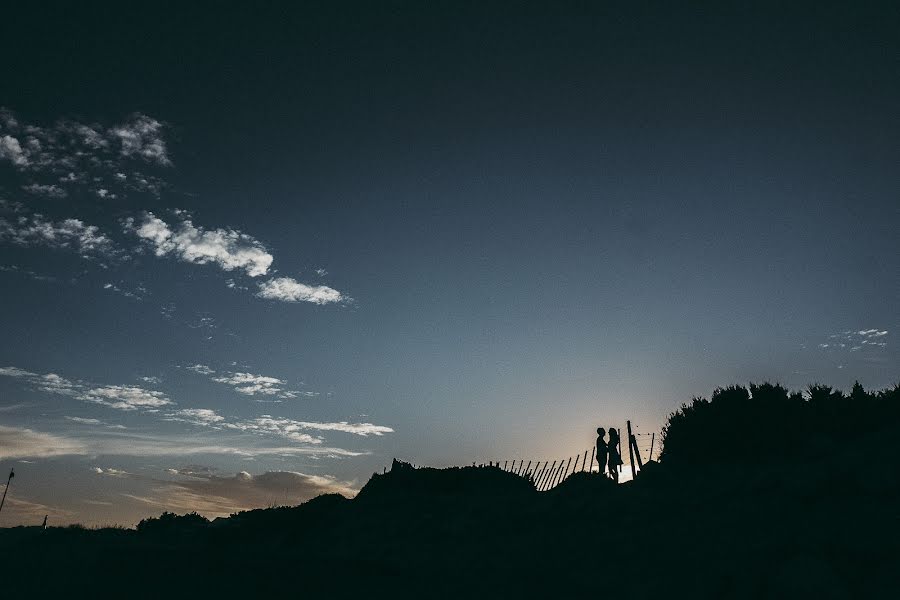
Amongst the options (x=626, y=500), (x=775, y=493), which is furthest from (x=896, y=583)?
(x=626, y=500)

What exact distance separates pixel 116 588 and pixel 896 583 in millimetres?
16005

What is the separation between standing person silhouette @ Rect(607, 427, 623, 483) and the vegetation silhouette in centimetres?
432

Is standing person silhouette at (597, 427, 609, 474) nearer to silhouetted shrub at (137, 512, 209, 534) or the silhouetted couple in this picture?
the silhouetted couple

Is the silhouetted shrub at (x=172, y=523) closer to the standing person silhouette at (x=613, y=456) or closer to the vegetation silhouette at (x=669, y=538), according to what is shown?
the vegetation silhouette at (x=669, y=538)

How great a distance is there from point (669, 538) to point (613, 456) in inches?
376

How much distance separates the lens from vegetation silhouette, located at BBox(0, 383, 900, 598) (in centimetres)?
946

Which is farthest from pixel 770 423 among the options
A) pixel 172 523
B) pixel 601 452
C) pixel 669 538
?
pixel 172 523

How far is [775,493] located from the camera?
11695mm

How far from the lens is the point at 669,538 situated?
11453 millimetres

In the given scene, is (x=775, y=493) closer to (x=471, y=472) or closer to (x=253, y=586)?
(x=253, y=586)

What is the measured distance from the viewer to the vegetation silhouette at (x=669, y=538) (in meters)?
9.46

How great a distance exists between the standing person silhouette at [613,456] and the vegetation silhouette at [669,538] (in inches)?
170

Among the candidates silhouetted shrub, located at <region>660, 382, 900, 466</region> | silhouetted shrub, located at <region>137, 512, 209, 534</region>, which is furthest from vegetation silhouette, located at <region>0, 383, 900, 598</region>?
silhouetted shrub, located at <region>137, 512, 209, 534</region>

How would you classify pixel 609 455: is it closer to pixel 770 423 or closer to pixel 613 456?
pixel 613 456
